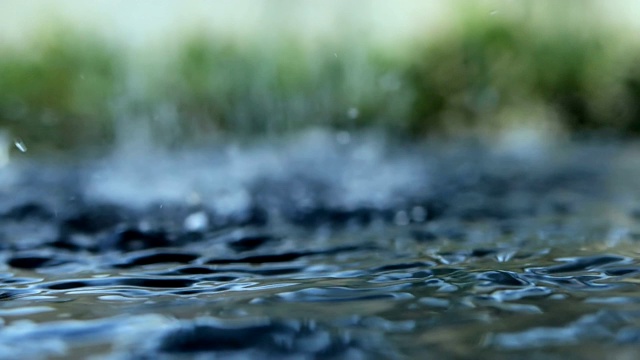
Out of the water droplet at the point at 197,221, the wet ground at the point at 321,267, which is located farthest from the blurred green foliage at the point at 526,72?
the water droplet at the point at 197,221


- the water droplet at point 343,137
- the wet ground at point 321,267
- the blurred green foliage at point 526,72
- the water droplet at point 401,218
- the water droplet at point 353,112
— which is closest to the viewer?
the wet ground at point 321,267

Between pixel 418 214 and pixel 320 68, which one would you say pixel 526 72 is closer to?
pixel 320 68

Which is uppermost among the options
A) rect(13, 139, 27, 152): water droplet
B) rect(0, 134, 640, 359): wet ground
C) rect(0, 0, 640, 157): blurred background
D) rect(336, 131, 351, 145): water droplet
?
rect(0, 0, 640, 157): blurred background

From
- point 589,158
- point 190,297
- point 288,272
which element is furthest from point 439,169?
point 190,297

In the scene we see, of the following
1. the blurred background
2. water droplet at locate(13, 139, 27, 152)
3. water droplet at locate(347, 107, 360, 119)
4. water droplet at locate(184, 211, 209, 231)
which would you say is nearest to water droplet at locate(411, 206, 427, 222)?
water droplet at locate(184, 211, 209, 231)

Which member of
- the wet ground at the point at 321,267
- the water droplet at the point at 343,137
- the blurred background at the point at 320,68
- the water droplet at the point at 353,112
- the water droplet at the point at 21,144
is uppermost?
the blurred background at the point at 320,68

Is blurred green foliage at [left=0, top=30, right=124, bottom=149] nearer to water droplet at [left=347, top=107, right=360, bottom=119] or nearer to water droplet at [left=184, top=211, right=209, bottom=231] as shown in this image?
water droplet at [left=347, top=107, right=360, bottom=119]

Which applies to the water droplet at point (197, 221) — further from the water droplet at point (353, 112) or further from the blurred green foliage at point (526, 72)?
the blurred green foliage at point (526, 72)
